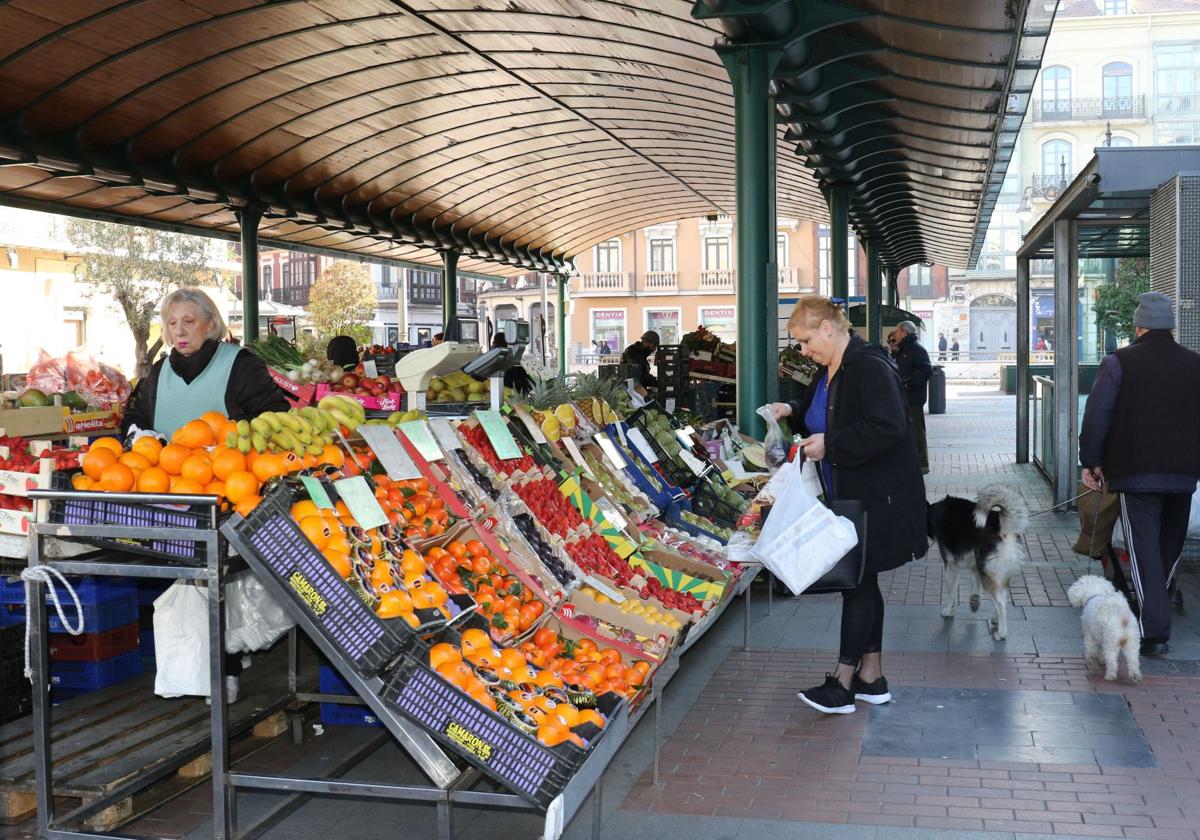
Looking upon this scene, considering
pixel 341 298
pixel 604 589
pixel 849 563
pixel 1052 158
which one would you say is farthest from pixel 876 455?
pixel 1052 158

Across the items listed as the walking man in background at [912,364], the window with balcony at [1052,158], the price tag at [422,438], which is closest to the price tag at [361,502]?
the price tag at [422,438]

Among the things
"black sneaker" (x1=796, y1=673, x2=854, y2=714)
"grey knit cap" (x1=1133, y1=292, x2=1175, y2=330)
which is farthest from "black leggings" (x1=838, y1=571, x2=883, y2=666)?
"grey knit cap" (x1=1133, y1=292, x2=1175, y2=330)

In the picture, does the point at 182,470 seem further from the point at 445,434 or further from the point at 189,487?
the point at 445,434

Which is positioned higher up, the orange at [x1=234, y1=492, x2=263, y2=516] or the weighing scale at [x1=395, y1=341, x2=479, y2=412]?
the weighing scale at [x1=395, y1=341, x2=479, y2=412]

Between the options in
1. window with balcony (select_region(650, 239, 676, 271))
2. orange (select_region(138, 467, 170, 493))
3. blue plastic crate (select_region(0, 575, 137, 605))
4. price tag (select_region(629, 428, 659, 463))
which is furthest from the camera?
window with balcony (select_region(650, 239, 676, 271))

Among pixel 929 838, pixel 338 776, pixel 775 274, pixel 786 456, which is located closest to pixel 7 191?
pixel 775 274

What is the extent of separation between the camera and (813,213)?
26.3m

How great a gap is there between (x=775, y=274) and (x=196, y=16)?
5161mm

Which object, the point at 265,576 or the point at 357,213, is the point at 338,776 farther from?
the point at 357,213

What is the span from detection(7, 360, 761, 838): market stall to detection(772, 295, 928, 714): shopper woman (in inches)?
28.7

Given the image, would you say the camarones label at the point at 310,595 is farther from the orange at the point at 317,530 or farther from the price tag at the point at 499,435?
the price tag at the point at 499,435

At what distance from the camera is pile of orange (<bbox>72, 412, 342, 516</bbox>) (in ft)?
11.9

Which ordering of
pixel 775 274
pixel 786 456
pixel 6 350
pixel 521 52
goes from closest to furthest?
pixel 786 456
pixel 775 274
pixel 521 52
pixel 6 350

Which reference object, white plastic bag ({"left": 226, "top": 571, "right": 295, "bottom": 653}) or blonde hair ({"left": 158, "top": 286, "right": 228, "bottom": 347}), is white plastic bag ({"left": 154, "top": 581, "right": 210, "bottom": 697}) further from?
blonde hair ({"left": 158, "top": 286, "right": 228, "bottom": 347})
